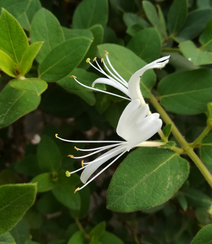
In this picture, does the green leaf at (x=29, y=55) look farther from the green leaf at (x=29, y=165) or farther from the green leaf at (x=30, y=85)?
the green leaf at (x=29, y=165)

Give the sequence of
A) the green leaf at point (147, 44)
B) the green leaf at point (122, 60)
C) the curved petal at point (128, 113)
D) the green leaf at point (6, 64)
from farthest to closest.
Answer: the green leaf at point (147, 44) → the green leaf at point (122, 60) → the green leaf at point (6, 64) → the curved petal at point (128, 113)

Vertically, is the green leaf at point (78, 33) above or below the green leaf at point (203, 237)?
above

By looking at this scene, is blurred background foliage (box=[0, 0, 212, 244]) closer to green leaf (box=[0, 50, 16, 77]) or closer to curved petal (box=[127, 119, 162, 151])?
green leaf (box=[0, 50, 16, 77])

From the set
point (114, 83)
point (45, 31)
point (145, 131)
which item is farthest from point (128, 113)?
point (45, 31)

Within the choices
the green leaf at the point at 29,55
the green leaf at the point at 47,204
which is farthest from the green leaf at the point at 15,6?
the green leaf at the point at 47,204

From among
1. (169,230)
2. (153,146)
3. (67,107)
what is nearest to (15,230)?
(67,107)

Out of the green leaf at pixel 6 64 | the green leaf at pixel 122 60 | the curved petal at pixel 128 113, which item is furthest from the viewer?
the green leaf at pixel 122 60
